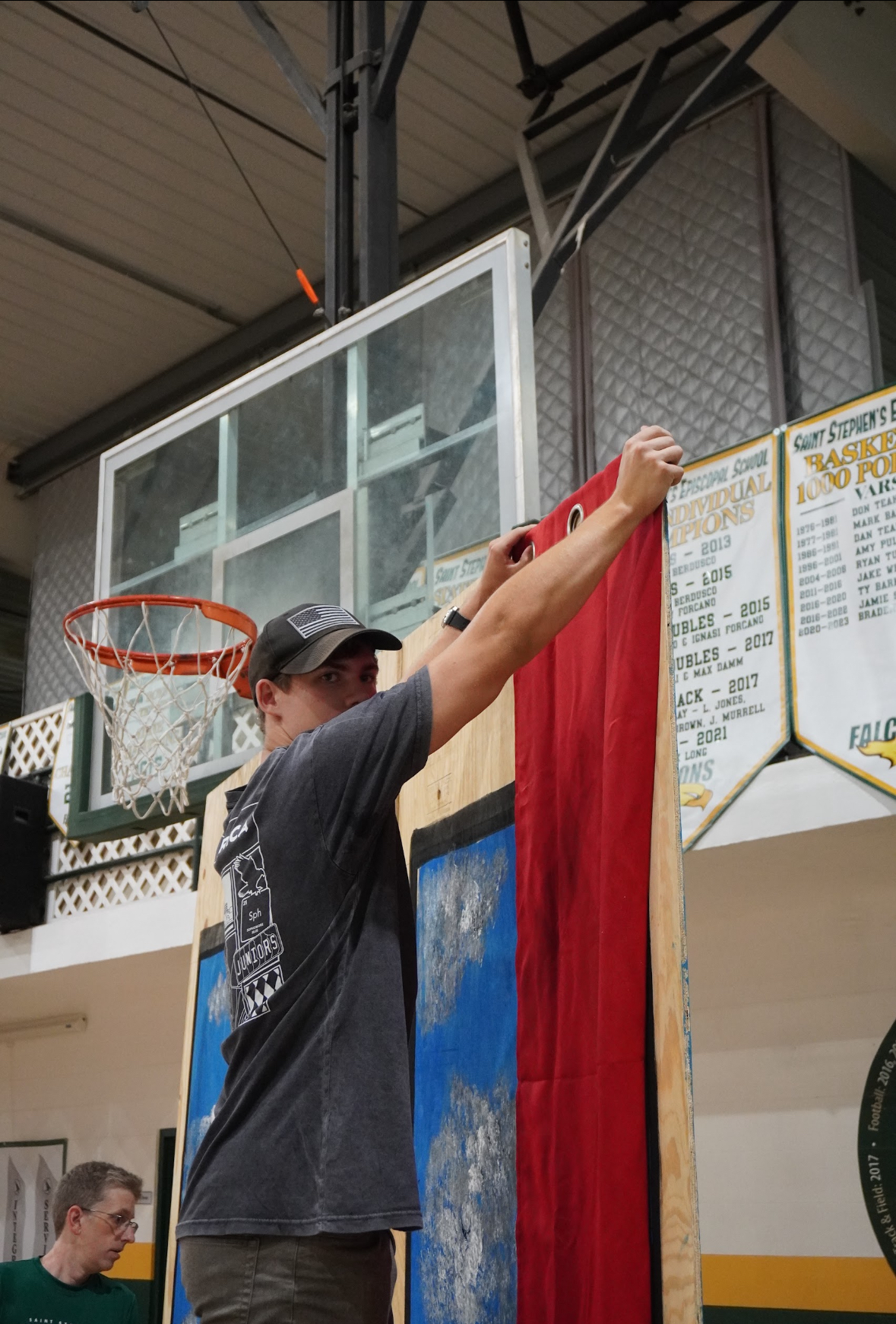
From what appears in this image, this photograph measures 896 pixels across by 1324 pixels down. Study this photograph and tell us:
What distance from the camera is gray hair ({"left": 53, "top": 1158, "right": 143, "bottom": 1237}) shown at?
506cm

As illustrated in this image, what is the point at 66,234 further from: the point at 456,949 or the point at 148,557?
the point at 456,949

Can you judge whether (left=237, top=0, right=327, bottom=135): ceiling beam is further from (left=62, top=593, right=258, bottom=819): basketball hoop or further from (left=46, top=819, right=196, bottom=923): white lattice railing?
(left=46, top=819, right=196, bottom=923): white lattice railing

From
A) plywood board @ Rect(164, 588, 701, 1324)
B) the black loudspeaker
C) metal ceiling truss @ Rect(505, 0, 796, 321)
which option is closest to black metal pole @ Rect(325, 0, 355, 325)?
metal ceiling truss @ Rect(505, 0, 796, 321)

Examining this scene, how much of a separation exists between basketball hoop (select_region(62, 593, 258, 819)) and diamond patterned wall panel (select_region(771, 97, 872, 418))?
3697 millimetres

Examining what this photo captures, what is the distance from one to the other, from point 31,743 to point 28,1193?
3.34 meters

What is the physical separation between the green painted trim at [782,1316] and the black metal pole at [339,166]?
14.8 ft

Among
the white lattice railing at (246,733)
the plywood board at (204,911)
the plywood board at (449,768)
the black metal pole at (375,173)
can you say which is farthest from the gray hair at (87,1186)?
the black metal pole at (375,173)

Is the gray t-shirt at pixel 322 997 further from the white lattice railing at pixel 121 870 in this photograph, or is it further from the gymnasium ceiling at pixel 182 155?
the gymnasium ceiling at pixel 182 155

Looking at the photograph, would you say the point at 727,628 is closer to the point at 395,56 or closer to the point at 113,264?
the point at 395,56

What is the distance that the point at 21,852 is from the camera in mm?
8469

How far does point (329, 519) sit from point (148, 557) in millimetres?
1086

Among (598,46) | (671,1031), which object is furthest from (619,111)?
(671,1031)

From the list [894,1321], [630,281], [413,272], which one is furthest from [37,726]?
[894,1321]

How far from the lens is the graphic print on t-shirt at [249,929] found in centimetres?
219
